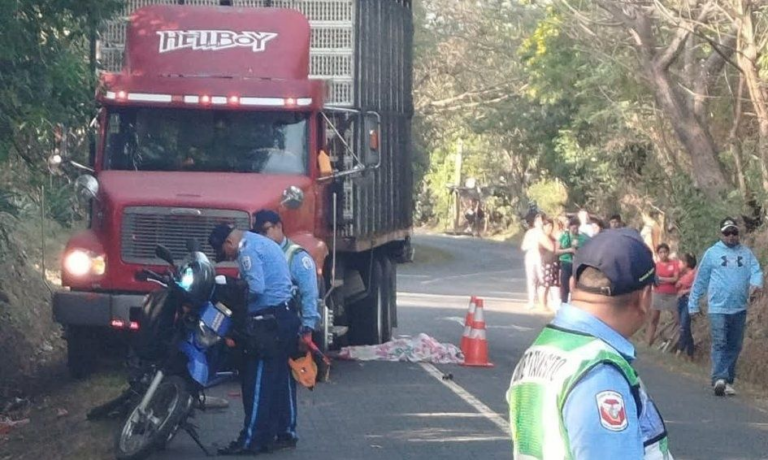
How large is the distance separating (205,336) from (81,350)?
176 inches

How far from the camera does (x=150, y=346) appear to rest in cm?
1023

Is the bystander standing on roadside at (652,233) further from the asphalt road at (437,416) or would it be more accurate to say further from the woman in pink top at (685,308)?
the asphalt road at (437,416)

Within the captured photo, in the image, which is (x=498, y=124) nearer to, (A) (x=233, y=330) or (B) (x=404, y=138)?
(B) (x=404, y=138)

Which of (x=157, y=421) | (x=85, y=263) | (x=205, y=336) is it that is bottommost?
(x=157, y=421)

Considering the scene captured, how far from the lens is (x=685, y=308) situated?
Answer: 62.4ft

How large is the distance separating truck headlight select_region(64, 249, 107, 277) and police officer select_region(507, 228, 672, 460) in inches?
406

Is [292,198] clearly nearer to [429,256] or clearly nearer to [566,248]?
[566,248]

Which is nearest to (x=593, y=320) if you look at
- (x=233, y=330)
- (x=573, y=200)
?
(x=233, y=330)

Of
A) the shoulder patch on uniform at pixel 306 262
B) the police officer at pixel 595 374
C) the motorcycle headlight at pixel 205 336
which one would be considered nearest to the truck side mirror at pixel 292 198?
the shoulder patch on uniform at pixel 306 262

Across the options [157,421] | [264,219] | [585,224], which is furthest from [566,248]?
[157,421]

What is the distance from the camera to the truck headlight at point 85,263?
1365 cm

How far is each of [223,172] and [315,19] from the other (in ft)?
7.30

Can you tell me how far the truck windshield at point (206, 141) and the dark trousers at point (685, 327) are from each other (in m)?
6.90

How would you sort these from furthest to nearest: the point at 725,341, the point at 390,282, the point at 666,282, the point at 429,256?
the point at 429,256
the point at 666,282
the point at 390,282
the point at 725,341
